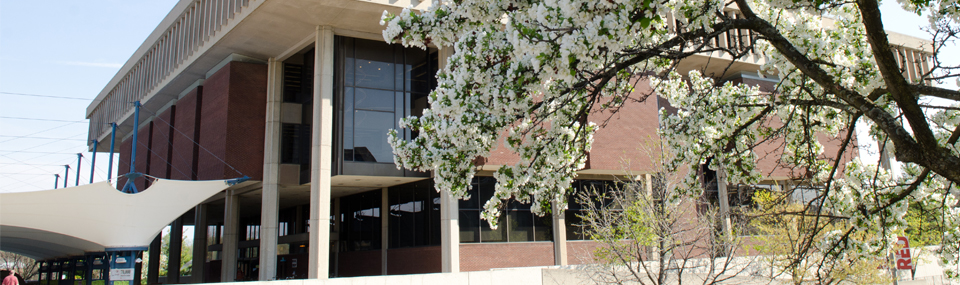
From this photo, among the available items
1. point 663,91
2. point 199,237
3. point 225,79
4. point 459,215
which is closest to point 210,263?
point 199,237

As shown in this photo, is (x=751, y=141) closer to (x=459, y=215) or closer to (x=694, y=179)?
(x=694, y=179)

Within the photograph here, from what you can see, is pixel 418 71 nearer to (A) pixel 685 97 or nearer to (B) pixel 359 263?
(B) pixel 359 263

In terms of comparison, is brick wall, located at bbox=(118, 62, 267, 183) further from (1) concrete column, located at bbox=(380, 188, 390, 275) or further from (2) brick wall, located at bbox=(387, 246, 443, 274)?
(2) brick wall, located at bbox=(387, 246, 443, 274)

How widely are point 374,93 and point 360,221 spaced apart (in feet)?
30.3

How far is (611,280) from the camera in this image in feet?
64.7

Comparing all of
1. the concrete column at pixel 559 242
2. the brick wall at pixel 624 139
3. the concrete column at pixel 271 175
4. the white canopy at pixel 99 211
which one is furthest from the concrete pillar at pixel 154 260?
the brick wall at pixel 624 139

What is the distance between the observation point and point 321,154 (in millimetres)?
25125

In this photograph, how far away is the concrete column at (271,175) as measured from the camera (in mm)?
26875

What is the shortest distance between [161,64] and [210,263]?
18.4m

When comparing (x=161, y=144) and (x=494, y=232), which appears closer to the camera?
(x=494, y=232)

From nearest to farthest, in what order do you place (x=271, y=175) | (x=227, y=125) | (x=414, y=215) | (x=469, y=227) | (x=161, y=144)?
1. (x=469, y=227)
2. (x=271, y=175)
3. (x=227, y=125)
4. (x=414, y=215)
5. (x=161, y=144)

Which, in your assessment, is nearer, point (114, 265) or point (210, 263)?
point (114, 265)

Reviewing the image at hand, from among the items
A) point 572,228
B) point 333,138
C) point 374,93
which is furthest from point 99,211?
point 572,228

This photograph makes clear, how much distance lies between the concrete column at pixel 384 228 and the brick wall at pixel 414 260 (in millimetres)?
366
